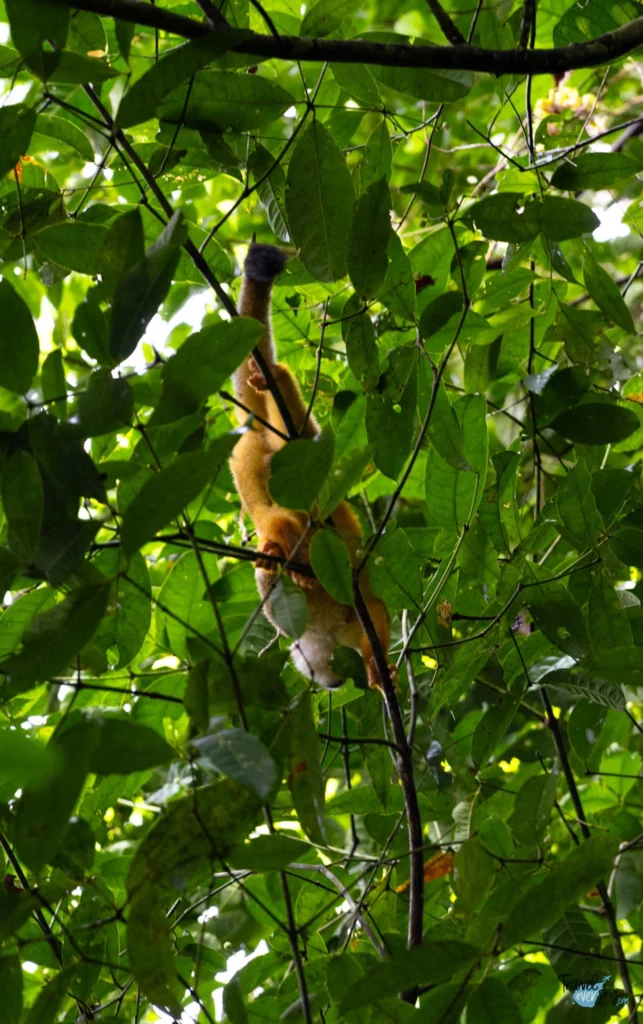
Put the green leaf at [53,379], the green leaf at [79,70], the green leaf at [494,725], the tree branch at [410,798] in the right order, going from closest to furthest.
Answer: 1. the green leaf at [53,379]
2. the green leaf at [79,70]
3. the tree branch at [410,798]
4. the green leaf at [494,725]

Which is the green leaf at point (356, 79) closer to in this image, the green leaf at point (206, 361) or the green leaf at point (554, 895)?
the green leaf at point (206, 361)

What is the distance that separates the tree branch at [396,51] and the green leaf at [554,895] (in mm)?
1039

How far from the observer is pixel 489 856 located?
1.27 meters

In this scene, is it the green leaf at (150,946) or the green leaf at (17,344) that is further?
the green leaf at (17,344)

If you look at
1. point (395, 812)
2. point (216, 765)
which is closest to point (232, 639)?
point (395, 812)

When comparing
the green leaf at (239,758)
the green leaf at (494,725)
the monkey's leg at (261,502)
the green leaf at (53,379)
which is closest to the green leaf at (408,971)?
the green leaf at (239,758)

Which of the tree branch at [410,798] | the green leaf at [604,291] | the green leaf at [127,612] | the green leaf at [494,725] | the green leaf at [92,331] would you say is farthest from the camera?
the green leaf at [604,291]

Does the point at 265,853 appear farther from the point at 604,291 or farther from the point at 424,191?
the point at 604,291

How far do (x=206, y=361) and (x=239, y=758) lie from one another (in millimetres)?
430

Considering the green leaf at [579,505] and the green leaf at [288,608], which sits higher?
the green leaf at [579,505]

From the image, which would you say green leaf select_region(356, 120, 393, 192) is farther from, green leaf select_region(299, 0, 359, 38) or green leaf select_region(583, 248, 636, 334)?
green leaf select_region(583, 248, 636, 334)

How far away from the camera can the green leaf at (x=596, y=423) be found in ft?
5.69

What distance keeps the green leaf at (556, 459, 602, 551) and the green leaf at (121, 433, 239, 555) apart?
2.56 feet

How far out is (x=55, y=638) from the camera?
96 cm
